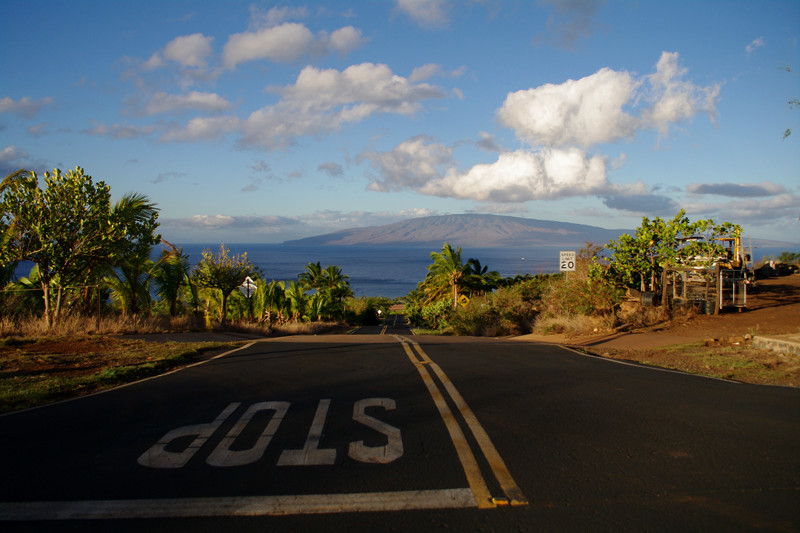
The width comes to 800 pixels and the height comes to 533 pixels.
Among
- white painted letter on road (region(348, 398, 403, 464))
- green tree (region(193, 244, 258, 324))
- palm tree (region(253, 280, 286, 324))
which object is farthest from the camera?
palm tree (region(253, 280, 286, 324))

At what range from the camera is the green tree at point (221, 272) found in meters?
23.4

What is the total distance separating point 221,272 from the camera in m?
23.6

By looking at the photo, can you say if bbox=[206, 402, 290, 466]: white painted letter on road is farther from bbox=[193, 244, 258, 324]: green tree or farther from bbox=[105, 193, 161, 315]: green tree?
bbox=[193, 244, 258, 324]: green tree

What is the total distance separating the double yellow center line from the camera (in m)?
4.08

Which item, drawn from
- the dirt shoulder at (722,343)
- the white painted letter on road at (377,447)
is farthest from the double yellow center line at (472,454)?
the dirt shoulder at (722,343)

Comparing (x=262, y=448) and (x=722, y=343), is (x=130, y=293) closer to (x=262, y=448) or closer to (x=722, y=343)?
(x=262, y=448)

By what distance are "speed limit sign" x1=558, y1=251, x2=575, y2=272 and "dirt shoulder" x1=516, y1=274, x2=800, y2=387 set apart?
8.47 ft

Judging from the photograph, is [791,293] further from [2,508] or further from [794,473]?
[2,508]

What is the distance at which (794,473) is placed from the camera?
4.50m

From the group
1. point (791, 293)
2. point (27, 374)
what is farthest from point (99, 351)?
point (791, 293)

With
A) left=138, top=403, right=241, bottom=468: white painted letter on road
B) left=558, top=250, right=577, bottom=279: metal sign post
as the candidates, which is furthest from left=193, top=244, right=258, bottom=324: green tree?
left=138, top=403, right=241, bottom=468: white painted letter on road

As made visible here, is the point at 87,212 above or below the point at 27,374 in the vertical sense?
above

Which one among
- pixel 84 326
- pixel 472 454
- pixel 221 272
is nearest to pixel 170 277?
pixel 221 272

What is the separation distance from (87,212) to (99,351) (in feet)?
22.5
